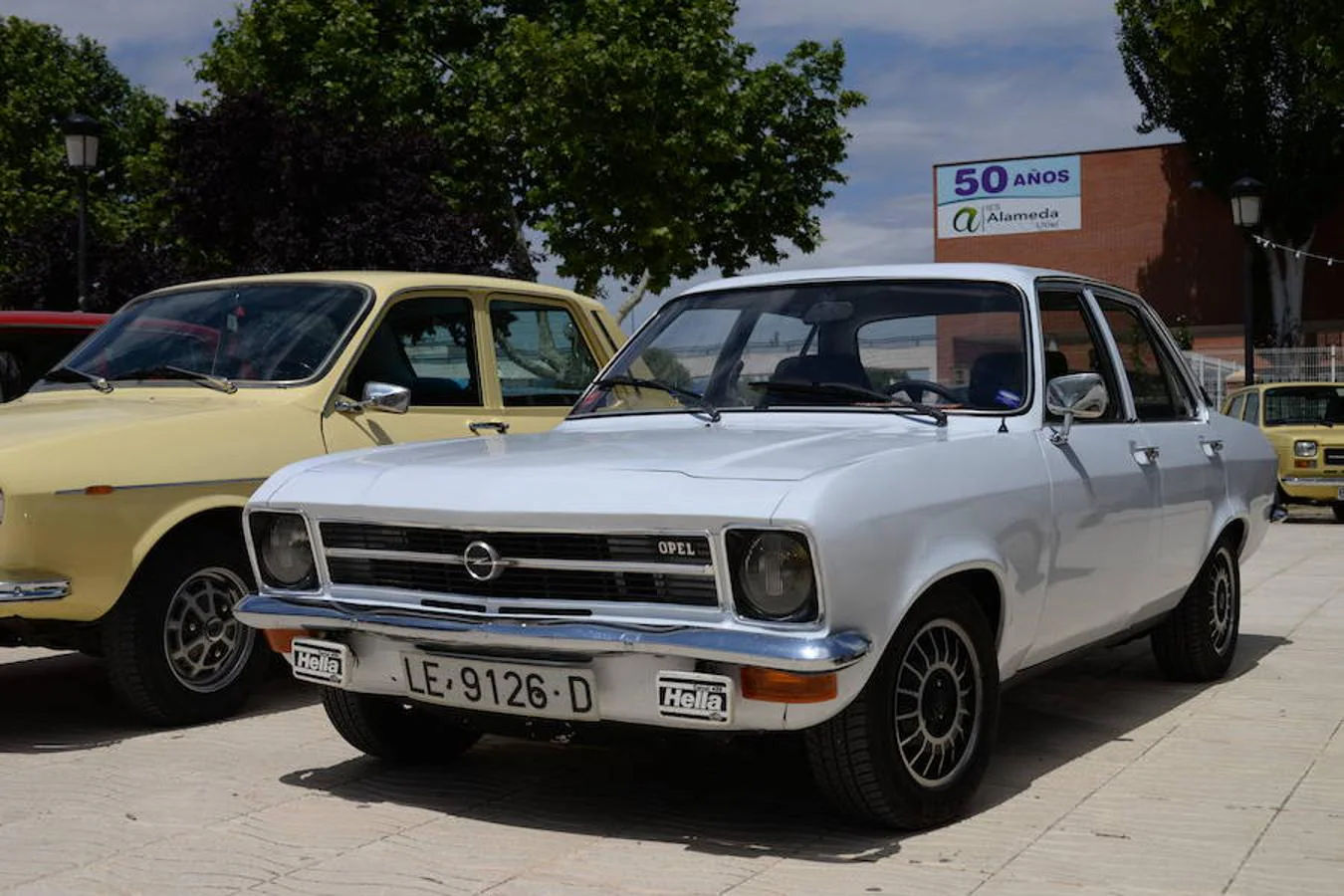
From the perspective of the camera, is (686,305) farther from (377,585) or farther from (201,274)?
(201,274)

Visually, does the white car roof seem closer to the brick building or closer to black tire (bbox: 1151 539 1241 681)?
black tire (bbox: 1151 539 1241 681)

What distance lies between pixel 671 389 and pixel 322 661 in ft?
5.75

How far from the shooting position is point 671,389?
6.25 m

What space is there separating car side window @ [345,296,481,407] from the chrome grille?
7.97 ft

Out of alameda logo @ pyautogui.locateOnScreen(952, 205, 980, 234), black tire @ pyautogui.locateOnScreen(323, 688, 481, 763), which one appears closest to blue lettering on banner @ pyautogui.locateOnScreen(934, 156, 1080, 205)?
alameda logo @ pyautogui.locateOnScreen(952, 205, 980, 234)

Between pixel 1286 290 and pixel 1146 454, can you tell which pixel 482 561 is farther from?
pixel 1286 290

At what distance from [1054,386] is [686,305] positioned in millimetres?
1575

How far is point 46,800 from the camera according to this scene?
5.52m

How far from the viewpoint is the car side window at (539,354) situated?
8.21m

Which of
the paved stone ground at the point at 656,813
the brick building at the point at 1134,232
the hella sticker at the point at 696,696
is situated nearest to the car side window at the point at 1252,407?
the paved stone ground at the point at 656,813

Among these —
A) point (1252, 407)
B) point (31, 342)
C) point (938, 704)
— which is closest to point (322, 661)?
point (938, 704)

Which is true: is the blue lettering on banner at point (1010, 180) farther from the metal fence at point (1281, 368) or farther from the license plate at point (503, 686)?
the license plate at point (503, 686)

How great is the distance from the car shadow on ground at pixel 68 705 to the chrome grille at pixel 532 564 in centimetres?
199

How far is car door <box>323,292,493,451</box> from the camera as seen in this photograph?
7379mm
